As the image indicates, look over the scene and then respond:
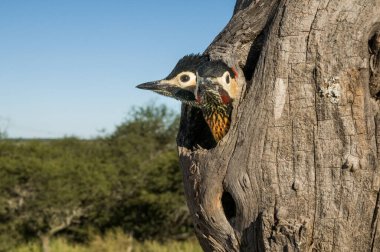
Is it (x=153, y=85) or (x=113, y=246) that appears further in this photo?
(x=113, y=246)

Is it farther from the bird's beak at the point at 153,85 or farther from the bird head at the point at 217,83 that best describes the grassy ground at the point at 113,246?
the bird head at the point at 217,83

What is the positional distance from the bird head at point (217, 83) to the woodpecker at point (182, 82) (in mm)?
56

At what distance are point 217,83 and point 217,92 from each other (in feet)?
0.14

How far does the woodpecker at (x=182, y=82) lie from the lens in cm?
275

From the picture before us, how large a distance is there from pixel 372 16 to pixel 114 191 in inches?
619

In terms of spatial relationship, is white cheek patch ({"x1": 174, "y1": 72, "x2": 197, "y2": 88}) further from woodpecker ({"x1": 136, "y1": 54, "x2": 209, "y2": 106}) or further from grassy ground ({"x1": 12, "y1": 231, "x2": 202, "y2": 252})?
grassy ground ({"x1": 12, "y1": 231, "x2": 202, "y2": 252})

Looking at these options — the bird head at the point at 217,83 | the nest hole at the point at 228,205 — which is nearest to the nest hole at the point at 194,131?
the bird head at the point at 217,83

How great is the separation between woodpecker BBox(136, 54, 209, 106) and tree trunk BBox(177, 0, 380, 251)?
27 centimetres

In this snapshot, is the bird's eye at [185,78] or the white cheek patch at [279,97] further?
the bird's eye at [185,78]

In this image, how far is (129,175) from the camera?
1778cm

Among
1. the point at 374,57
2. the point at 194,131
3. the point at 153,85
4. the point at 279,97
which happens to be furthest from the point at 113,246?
the point at 374,57

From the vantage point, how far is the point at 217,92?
8.73 feet

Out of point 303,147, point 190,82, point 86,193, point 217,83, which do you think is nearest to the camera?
point 303,147

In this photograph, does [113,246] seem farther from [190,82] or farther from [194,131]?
[190,82]
